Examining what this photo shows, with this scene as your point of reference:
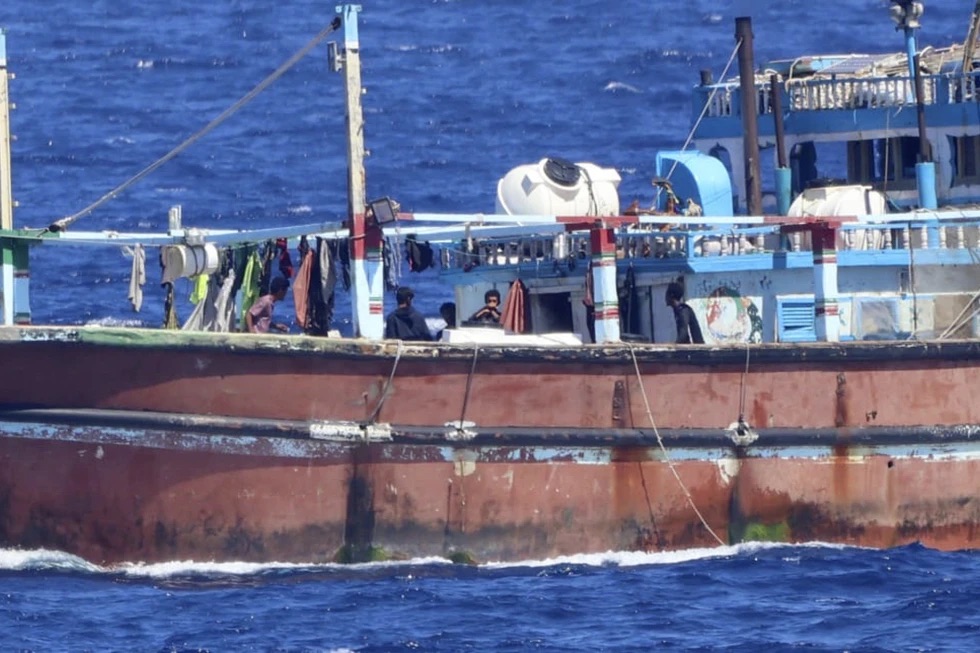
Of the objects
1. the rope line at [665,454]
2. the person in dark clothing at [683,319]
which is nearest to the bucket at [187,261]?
the rope line at [665,454]

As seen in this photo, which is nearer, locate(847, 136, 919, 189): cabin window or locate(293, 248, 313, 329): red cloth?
locate(293, 248, 313, 329): red cloth

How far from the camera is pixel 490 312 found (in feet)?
73.6

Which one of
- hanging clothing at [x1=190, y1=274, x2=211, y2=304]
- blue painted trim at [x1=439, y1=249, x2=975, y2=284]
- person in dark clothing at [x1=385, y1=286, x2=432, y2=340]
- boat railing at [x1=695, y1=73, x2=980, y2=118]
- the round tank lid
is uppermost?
boat railing at [x1=695, y1=73, x2=980, y2=118]

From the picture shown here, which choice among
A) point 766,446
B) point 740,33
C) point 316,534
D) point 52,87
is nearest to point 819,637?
point 766,446

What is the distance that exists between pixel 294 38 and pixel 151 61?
3809mm

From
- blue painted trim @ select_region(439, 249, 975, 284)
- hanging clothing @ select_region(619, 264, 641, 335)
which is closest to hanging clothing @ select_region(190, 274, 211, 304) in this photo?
blue painted trim @ select_region(439, 249, 975, 284)

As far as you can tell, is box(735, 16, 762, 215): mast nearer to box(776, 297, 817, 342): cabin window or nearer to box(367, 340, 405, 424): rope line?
box(776, 297, 817, 342): cabin window

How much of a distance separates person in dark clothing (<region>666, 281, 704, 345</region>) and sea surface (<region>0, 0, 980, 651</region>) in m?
2.02

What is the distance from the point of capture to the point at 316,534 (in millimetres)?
20453

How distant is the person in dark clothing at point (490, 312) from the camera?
73.6ft

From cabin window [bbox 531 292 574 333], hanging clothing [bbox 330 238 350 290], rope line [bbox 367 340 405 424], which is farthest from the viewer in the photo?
cabin window [bbox 531 292 574 333]

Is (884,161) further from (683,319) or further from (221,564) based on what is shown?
(221,564)

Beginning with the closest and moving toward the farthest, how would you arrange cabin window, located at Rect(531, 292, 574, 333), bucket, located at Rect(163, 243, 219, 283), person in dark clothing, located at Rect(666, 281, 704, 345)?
bucket, located at Rect(163, 243, 219, 283) → person in dark clothing, located at Rect(666, 281, 704, 345) → cabin window, located at Rect(531, 292, 574, 333)

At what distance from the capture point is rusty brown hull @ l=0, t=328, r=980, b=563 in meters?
20.1
